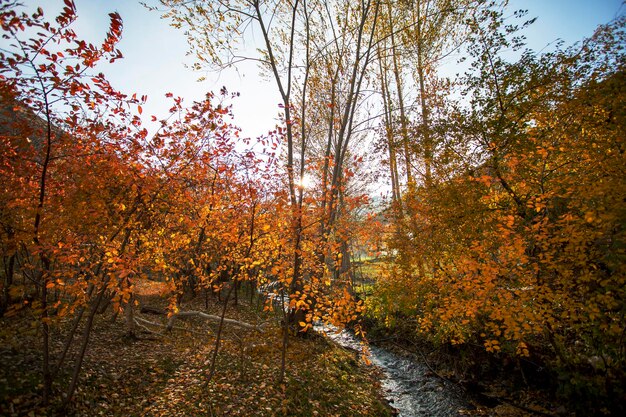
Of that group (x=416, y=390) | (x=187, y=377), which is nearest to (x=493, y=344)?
(x=416, y=390)

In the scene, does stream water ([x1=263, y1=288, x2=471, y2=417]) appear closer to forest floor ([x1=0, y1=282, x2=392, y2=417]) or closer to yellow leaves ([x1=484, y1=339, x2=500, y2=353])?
forest floor ([x1=0, y1=282, x2=392, y2=417])

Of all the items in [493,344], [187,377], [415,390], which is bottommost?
[415,390]

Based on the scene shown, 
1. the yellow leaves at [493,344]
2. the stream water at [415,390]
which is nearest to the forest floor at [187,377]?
the stream water at [415,390]

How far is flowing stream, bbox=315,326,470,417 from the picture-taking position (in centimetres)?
756

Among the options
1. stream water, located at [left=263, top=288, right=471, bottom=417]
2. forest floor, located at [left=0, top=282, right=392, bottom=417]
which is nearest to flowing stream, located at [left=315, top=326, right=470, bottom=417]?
stream water, located at [left=263, top=288, right=471, bottom=417]

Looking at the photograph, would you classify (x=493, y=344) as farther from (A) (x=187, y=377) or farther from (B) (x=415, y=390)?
(A) (x=187, y=377)

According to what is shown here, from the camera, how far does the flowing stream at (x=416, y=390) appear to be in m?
7.56

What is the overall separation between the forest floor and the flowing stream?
56 cm

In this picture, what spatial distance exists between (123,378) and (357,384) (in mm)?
6151

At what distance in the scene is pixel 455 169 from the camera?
27.3ft

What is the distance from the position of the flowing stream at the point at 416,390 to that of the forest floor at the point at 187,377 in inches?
22.1

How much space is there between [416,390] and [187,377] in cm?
662

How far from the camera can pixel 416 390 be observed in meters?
8.70

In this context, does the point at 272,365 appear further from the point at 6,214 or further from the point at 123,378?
the point at 6,214
